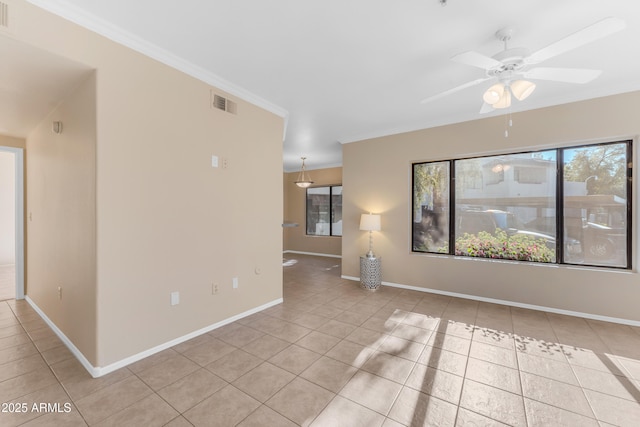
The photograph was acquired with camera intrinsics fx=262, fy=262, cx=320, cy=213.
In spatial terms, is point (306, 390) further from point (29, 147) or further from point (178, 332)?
point (29, 147)

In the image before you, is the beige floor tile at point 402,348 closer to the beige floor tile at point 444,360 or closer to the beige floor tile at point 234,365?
the beige floor tile at point 444,360

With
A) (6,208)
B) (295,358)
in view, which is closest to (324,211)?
(295,358)

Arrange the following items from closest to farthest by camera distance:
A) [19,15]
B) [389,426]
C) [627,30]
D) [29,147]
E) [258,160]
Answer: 1. [389,426]
2. [19,15]
3. [627,30]
4. [258,160]
5. [29,147]

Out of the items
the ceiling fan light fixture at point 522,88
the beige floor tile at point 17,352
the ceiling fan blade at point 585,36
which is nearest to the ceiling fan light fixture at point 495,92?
the ceiling fan light fixture at point 522,88

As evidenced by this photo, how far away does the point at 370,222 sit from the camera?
182 inches

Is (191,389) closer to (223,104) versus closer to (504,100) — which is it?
(223,104)

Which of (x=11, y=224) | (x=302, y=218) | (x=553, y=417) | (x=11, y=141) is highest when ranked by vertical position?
(x=11, y=141)

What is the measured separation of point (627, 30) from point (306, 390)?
12.8ft

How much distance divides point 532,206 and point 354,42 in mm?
3431

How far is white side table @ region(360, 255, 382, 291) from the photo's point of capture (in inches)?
179

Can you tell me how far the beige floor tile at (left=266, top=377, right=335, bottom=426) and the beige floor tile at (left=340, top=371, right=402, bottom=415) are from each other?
162 mm

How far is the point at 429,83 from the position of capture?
3049mm

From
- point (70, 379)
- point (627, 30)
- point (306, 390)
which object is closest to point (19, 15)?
point (70, 379)

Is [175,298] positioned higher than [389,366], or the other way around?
[175,298]
